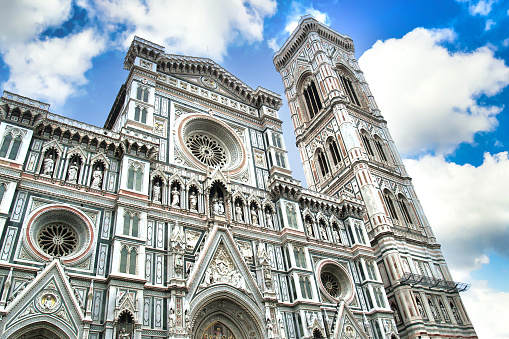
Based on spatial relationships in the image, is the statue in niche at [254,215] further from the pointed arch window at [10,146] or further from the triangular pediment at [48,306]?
the pointed arch window at [10,146]

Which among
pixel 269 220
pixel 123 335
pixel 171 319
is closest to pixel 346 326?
pixel 269 220

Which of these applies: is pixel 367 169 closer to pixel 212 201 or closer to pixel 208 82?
pixel 208 82

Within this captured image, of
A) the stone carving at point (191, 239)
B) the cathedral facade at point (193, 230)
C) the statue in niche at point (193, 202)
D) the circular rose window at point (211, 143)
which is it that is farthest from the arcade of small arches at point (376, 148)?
the stone carving at point (191, 239)

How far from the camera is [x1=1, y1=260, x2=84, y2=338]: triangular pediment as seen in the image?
12.2 metres

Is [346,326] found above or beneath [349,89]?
beneath

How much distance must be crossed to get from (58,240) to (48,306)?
9.04 ft

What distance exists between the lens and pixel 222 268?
57.6 ft

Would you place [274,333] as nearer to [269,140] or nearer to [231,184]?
[231,184]

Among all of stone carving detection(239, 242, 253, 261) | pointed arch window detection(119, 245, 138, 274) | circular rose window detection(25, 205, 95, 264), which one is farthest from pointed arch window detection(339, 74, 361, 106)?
circular rose window detection(25, 205, 95, 264)

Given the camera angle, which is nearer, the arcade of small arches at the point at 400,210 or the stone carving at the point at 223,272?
the stone carving at the point at 223,272

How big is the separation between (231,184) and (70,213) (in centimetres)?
839

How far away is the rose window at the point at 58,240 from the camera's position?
1455cm

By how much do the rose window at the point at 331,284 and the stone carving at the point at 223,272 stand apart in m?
5.83

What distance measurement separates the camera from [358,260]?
902 inches
